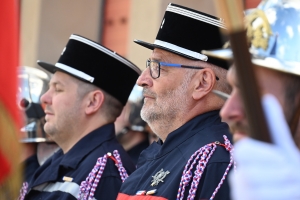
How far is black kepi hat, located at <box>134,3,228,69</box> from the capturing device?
12.6 ft

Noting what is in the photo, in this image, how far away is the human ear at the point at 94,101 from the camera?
4.89 m

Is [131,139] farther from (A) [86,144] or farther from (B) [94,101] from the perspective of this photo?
(A) [86,144]

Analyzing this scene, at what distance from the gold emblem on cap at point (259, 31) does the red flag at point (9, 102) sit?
0.84 m

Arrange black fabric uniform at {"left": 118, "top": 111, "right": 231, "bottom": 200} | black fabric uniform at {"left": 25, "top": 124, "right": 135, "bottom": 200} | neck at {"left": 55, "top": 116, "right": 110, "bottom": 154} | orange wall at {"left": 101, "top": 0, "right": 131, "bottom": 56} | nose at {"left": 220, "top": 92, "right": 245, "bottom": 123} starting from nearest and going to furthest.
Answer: nose at {"left": 220, "top": 92, "right": 245, "bottom": 123}
black fabric uniform at {"left": 118, "top": 111, "right": 231, "bottom": 200}
black fabric uniform at {"left": 25, "top": 124, "right": 135, "bottom": 200}
neck at {"left": 55, "top": 116, "right": 110, "bottom": 154}
orange wall at {"left": 101, "top": 0, "right": 131, "bottom": 56}

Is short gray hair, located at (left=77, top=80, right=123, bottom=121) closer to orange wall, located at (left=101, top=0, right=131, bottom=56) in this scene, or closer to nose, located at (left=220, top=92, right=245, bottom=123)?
nose, located at (left=220, top=92, right=245, bottom=123)

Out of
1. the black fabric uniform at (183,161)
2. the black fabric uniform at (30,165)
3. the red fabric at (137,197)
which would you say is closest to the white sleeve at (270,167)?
the black fabric uniform at (183,161)

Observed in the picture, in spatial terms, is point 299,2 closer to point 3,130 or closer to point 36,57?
point 3,130

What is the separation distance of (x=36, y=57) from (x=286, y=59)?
7.49m

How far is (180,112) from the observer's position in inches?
149

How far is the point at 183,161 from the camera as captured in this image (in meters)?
3.45

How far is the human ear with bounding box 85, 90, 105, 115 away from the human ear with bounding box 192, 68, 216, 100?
4.14 ft

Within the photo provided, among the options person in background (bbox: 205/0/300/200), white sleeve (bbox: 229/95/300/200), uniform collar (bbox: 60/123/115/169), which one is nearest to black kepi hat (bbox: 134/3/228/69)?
uniform collar (bbox: 60/123/115/169)

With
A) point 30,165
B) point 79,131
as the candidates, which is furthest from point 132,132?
point 79,131

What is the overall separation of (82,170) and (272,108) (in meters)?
2.87
